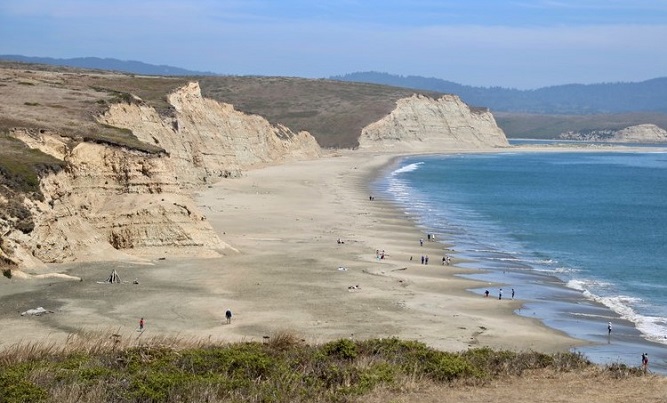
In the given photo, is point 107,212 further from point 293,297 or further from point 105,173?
point 293,297

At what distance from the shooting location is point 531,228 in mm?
57031

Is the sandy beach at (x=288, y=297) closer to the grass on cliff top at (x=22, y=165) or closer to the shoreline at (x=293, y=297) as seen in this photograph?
the shoreline at (x=293, y=297)

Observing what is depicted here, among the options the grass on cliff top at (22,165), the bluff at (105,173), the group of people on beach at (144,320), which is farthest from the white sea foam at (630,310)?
the grass on cliff top at (22,165)

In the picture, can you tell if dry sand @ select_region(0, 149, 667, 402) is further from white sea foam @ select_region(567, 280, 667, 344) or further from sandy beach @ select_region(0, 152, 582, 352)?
white sea foam @ select_region(567, 280, 667, 344)

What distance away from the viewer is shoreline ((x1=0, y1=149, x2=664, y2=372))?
25562 mm

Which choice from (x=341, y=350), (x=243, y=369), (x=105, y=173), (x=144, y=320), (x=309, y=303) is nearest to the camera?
(x=243, y=369)

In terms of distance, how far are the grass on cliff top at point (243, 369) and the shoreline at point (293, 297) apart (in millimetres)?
5674

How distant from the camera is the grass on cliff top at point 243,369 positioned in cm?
1285

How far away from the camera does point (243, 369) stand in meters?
14.6

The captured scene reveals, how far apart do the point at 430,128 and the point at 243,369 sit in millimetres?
164924

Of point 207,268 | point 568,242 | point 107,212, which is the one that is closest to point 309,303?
point 207,268

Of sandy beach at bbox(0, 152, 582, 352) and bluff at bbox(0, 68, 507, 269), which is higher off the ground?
bluff at bbox(0, 68, 507, 269)

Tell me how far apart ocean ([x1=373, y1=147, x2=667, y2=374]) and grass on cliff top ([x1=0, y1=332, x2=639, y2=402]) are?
9.38 metres

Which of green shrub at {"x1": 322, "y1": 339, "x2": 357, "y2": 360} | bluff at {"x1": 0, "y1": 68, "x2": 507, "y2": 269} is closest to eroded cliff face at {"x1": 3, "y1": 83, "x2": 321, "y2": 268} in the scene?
bluff at {"x1": 0, "y1": 68, "x2": 507, "y2": 269}
